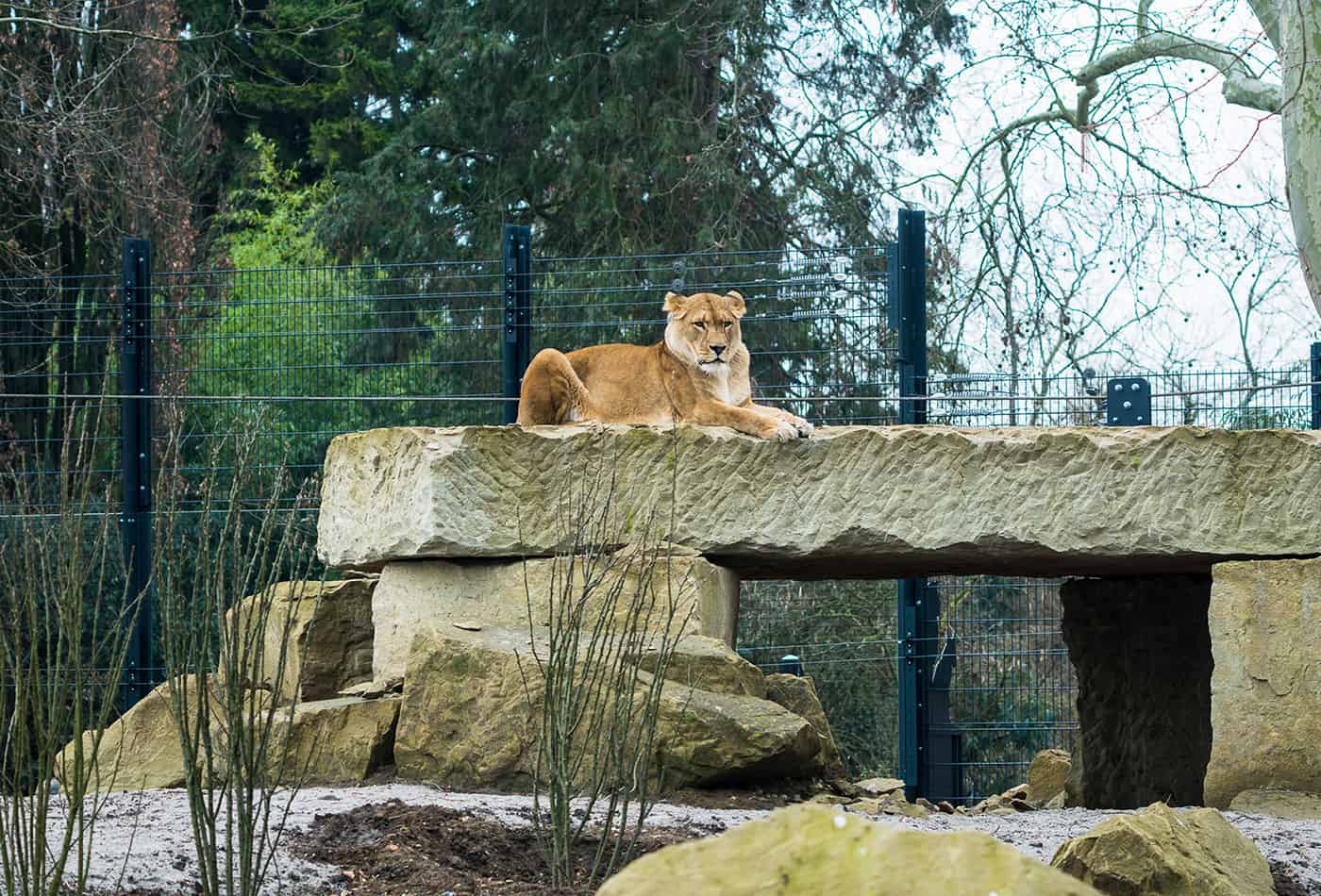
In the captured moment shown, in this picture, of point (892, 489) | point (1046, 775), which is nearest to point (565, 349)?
point (1046, 775)

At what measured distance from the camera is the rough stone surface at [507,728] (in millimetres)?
5578

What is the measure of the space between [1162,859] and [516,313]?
467 cm

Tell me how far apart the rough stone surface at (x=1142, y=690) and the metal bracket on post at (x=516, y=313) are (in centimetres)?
306

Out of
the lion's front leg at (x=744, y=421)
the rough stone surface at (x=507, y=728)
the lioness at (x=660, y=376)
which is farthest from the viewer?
the lioness at (x=660, y=376)

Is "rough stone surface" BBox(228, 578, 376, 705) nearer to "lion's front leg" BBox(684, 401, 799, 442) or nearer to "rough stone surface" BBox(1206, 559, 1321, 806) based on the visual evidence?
"lion's front leg" BBox(684, 401, 799, 442)

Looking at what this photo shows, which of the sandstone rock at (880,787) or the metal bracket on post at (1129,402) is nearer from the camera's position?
the metal bracket on post at (1129,402)

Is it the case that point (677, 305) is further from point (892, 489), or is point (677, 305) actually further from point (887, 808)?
point (887, 808)

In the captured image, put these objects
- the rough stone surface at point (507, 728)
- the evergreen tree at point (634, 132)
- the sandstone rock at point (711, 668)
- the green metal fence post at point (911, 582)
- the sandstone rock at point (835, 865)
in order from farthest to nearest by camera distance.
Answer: the evergreen tree at point (634, 132) < the green metal fence post at point (911, 582) < the sandstone rock at point (711, 668) < the rough stone surface at point (507, 728) < the sandstone rock at point (835, 865)

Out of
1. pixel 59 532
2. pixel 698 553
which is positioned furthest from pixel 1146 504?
pixel 59 532

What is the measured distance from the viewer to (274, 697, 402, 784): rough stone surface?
588 centimetres

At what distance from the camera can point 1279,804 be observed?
234 inches

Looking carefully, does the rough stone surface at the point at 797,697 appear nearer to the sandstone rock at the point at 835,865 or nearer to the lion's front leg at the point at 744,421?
the lion's front leg at the point at 744,421

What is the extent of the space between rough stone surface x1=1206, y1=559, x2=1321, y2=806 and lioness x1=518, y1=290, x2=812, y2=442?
2088 millimetres

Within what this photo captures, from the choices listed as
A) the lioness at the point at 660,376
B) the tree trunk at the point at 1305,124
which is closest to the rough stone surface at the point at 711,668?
the lioness at the point at 660,376
